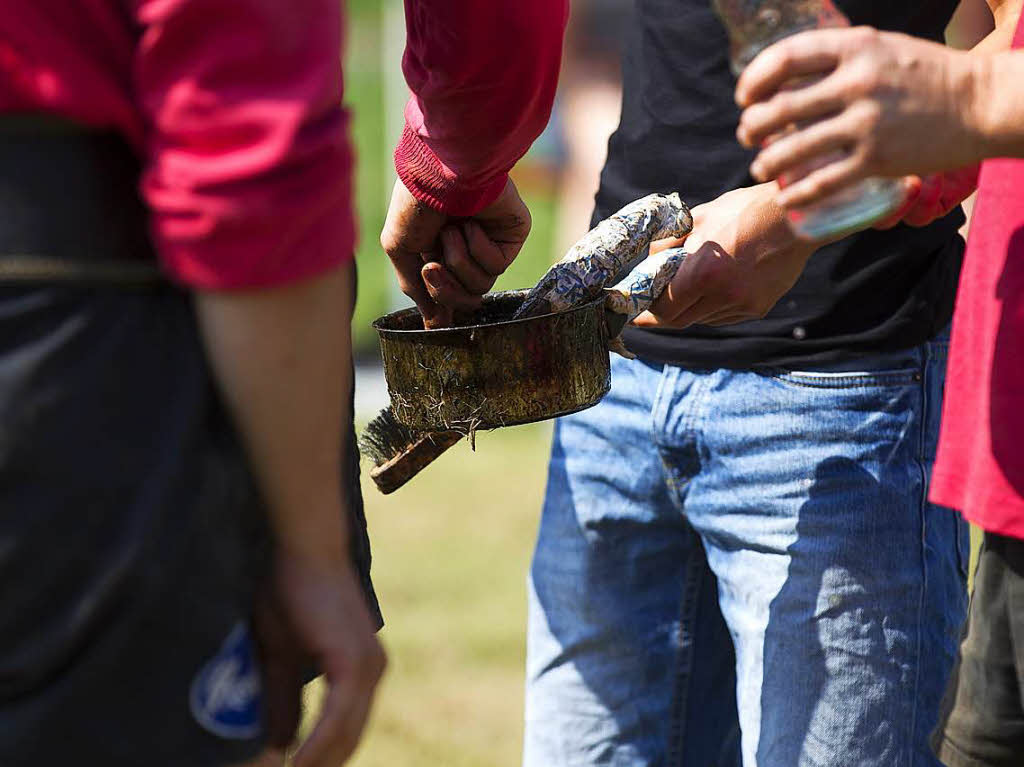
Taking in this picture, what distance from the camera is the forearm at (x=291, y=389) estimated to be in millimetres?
A: 969

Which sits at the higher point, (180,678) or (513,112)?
(513,112)

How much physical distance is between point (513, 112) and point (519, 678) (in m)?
1.97

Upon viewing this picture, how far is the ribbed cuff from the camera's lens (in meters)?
1.85

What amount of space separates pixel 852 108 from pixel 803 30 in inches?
6.5

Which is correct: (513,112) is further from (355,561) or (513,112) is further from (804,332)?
(355,561)

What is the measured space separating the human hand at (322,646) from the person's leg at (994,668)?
744 mm

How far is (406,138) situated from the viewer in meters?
1.93

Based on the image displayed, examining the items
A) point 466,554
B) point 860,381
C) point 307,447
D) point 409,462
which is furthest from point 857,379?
point 466,554

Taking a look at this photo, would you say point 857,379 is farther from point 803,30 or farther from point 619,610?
point 803,30

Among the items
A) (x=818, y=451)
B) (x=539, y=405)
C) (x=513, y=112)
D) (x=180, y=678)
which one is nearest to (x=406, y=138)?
(x=513, y=112)

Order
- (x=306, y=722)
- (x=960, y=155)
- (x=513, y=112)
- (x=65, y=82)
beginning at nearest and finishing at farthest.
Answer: (x=65, y=82), (x=960, y=155), (x=513, y=112), (x=306, y=722)

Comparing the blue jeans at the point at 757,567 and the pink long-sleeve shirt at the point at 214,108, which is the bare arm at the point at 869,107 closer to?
the pink long-sleeve shirt at the point at 214,108

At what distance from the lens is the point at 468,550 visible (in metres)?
4.23

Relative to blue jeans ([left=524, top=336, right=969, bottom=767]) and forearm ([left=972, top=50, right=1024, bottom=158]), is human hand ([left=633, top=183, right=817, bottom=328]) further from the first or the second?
forearm ([left=972, top=50, right=1024, bottom=158])
